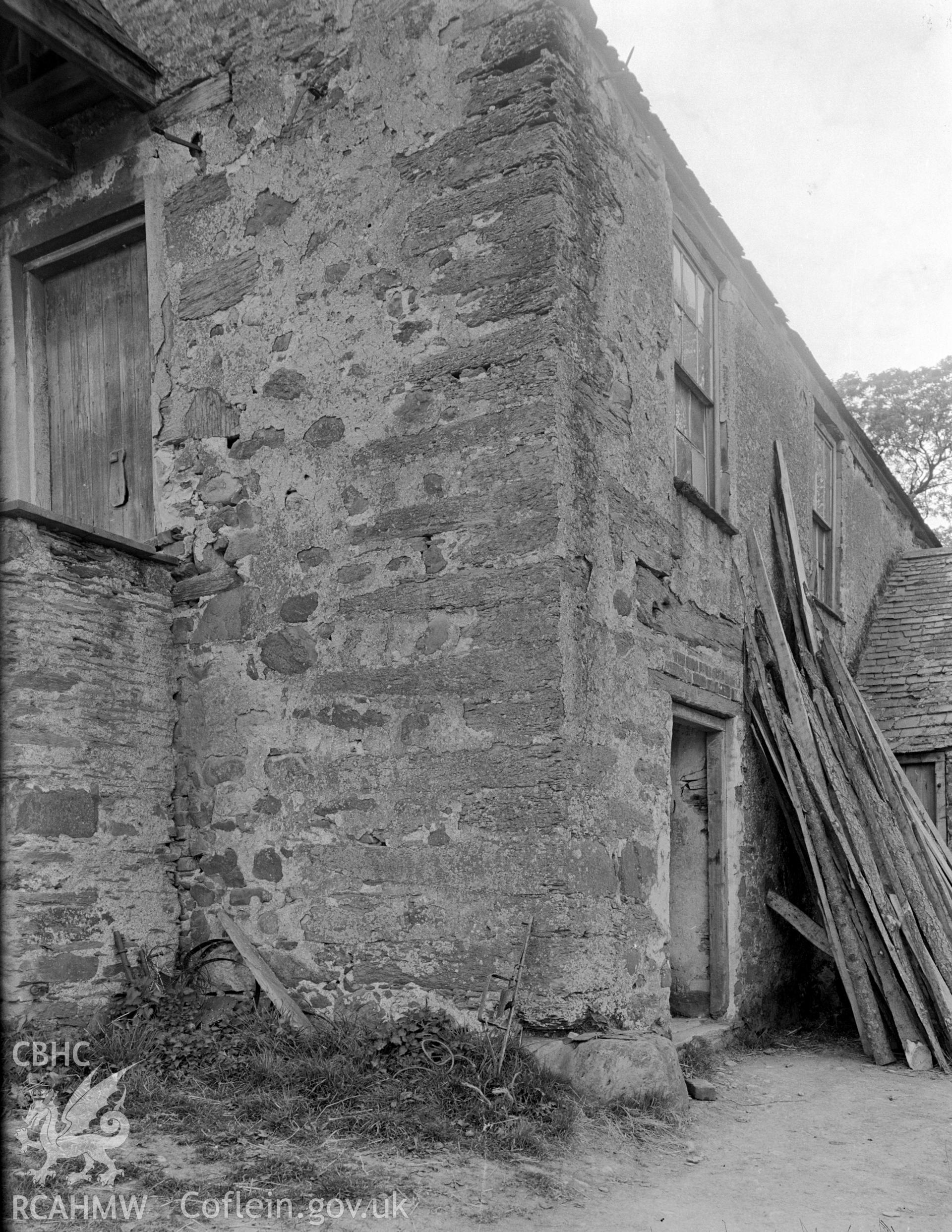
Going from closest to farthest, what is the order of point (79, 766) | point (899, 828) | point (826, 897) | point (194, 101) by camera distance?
point (79, 766)
point (194, 101)
point (826, 897)
point (899, 828)

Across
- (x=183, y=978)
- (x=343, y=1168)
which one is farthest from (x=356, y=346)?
(x=343, y=1168)

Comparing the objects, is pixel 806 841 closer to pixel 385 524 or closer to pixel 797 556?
pixel 797 556

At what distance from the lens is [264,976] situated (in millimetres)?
5227

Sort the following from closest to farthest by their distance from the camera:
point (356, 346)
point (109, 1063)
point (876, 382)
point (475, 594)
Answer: point (109, 1063) → point (475, 594) → point (356, 346) → point (876, 382)

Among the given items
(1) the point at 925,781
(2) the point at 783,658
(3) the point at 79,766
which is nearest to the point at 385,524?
(3) the point at 79,766

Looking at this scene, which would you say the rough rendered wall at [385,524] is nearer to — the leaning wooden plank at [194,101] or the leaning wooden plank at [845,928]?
the leaning wooden plank at [194,101]

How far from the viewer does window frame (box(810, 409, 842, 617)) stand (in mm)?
9352

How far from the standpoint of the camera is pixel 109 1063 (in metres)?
4.67

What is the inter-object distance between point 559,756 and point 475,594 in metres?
0.83

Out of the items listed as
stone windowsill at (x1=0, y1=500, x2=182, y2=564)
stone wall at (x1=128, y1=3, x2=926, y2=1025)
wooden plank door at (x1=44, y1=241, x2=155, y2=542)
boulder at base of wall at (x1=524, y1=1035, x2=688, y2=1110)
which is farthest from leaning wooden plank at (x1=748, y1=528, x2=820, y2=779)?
wooden plank door at (x1=44, y1=241, x2=155, y2=542)

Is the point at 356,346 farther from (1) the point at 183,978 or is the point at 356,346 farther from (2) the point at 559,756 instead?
(1) the point at 183,978

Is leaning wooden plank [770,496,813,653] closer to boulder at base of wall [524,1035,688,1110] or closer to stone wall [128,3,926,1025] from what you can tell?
stone wall [128,3,926,1025]

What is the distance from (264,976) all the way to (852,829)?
359 centimetres

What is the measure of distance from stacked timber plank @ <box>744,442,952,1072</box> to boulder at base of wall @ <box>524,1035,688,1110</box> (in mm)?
2127
